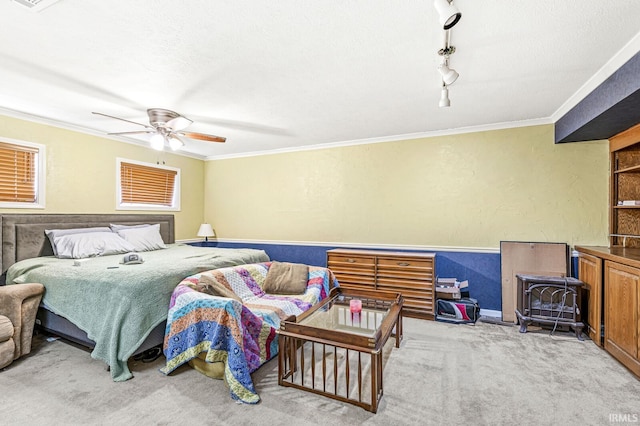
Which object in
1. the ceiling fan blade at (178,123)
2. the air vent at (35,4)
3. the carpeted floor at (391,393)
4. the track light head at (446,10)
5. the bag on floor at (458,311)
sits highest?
the air vent at (35,4)

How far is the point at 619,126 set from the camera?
9.48 feet

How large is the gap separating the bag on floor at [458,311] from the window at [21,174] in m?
4.94

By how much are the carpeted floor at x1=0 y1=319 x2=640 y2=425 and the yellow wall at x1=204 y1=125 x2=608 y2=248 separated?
1.51 m

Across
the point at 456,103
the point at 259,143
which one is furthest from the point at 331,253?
the point at 456,103

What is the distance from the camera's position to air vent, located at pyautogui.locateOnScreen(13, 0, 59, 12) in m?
1.63

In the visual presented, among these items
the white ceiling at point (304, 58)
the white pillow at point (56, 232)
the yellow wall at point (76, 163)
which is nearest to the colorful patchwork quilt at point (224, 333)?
the white ceiling at point (304, 58)

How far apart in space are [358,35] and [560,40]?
134 centimetres

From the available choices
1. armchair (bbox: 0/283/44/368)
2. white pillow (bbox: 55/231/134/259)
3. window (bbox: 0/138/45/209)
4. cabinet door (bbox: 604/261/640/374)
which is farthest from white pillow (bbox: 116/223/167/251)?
cabinet door (bbox: 604/261/640/374)

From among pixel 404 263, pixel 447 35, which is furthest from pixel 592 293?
pixel 447 35

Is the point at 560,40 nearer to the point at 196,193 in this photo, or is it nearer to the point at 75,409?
the point at 75,409

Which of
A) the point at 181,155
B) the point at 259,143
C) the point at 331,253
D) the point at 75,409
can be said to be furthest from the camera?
the point at 181,155

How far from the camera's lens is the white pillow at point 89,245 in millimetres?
3348

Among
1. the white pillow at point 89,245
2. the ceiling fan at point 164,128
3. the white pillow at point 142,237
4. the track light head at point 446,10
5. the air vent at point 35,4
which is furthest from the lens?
the white pillow at point 142,237

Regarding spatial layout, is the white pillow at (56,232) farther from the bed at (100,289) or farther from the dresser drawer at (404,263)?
the dresser drawer at (404,263)
